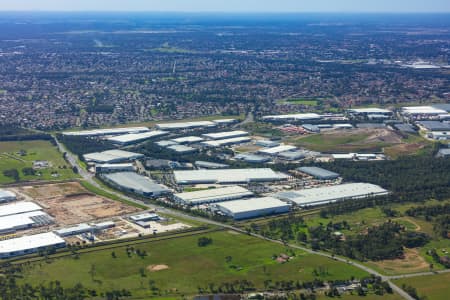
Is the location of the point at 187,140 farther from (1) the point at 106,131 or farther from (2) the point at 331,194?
(2) the point at 331,194

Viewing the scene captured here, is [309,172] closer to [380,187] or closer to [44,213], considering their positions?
[380,187]

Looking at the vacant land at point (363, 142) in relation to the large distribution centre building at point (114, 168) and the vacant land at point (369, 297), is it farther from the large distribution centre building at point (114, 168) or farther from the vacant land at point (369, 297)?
the vacant land at point (369, 297)

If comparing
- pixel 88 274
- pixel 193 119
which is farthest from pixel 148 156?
pixel 88 274

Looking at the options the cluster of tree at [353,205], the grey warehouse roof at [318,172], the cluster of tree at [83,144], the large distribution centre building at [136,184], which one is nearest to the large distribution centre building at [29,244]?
the large distribution centre building at [136,184]

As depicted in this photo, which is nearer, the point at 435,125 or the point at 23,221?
the point at 23,221

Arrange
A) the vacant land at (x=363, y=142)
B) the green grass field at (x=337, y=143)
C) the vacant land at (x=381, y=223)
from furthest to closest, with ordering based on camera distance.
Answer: the green grass field at (x=337, y=143) → the vacant land at (x=363, y=142) → the vacant land at (x=381, y=223)

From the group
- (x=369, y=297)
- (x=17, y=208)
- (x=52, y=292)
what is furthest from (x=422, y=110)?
(x=52, y=292)
